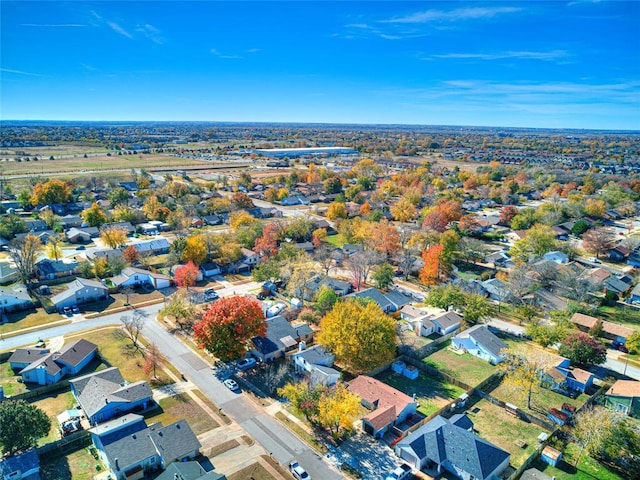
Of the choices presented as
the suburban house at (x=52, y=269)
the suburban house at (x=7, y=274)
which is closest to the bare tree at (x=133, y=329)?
the suburban house at (x=52, y=269)

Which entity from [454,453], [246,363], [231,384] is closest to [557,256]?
[454,453]

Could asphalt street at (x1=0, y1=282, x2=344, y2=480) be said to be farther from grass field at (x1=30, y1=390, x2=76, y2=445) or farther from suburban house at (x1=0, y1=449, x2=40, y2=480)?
suburban house at (x1=0, y1=449, x2=40, y2=480)

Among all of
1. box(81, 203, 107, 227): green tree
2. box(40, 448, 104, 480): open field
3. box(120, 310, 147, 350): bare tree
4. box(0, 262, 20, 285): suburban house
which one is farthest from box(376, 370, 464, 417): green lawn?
box(81, 203, 107, 227): green tree

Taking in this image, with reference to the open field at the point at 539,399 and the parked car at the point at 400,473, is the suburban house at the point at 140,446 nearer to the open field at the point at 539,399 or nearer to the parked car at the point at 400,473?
the parked car at the point at 400,473

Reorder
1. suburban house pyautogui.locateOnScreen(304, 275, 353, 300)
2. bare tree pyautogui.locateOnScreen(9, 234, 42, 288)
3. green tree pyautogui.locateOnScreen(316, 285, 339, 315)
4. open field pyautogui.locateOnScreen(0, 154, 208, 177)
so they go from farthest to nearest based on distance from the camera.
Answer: open field pyautogui.locateOnScreen(0, 154, 208, 177) < bare tree pyautogui.locateOnScreen(9, 234, 42, 288) < suburban house pyautogui.locateOnScreen(304, 275, 353, 300) < green tree pyautogui.locateOnScreen(316, 285, 339, 315)

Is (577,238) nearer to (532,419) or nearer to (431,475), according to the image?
(532,419)

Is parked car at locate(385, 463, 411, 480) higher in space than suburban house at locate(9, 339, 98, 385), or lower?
lower

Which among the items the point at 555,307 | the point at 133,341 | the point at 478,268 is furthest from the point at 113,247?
the point at 555,307

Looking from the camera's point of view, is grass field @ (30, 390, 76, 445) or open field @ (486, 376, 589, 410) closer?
grass field @ (30, 390, 76, 445)
